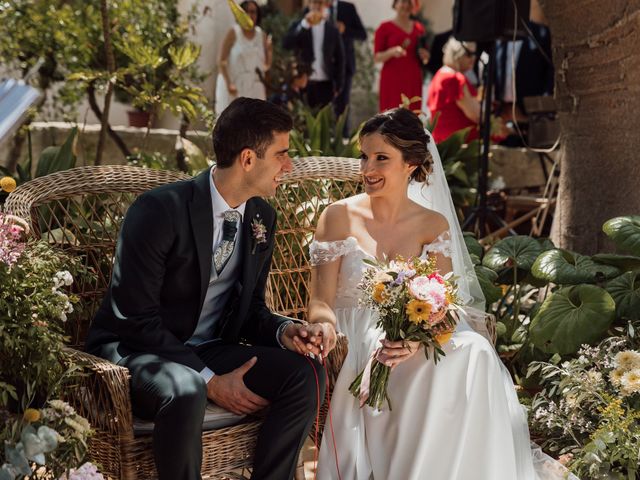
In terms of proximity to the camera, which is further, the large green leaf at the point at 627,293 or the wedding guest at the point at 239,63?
the wedding guest at the point at 239,63

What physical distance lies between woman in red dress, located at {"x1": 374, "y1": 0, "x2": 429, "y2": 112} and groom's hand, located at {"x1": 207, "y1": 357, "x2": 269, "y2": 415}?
6053mm

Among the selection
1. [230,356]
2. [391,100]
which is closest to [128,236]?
[230,356]

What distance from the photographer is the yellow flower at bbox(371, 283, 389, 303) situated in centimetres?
318

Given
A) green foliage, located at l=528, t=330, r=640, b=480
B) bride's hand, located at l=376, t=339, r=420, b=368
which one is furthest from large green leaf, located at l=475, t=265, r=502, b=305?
bride's hand, located at l=376, t=339, r=420, b=368

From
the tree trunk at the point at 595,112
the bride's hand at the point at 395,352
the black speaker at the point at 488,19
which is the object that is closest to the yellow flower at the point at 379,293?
the bride's hand at the point at 395,352

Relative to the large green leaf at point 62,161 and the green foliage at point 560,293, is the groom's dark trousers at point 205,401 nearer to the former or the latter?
the green foliage at point 560,293

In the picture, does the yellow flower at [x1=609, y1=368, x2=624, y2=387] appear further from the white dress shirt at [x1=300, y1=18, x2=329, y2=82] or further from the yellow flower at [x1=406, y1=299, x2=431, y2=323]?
the white dress shirt at [x1=300, y1=18, x2=329, y2=82]

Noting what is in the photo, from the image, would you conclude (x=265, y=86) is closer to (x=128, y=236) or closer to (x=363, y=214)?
(x=363, y=214)

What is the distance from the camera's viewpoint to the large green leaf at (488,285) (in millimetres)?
4367

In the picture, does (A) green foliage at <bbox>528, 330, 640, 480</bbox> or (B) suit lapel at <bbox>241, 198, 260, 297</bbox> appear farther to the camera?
(A) green foliage at <bbox>528, 330, 640, 480</bbox>

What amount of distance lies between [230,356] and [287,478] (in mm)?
458

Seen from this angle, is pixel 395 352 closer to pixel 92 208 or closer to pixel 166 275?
pixel 166 275

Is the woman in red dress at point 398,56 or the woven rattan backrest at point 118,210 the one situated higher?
the woman in red dress at point 398,56

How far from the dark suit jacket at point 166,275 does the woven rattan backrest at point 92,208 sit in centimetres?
40
